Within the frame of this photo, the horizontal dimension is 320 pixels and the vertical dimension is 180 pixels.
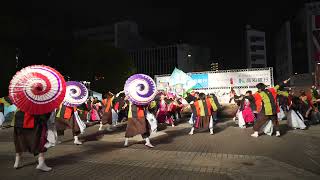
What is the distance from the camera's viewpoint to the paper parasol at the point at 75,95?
1072 centimetres

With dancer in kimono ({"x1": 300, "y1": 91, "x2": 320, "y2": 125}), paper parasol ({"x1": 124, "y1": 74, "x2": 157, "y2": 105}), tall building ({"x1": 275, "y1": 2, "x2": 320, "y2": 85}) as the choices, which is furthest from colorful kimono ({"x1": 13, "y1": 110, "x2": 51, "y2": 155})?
tall building ({"x1": 275, "y1": 2, "x2": 320, "y2": 85})

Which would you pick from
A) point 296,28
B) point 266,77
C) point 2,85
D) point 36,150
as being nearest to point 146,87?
point 36,150

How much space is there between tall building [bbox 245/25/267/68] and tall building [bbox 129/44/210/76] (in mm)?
21537

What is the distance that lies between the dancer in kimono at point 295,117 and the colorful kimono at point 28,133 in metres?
10.1

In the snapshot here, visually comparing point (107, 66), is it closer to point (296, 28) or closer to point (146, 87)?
point (146, 87)

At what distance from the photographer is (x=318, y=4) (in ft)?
224

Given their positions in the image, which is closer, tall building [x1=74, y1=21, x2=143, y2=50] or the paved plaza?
the paved plaza

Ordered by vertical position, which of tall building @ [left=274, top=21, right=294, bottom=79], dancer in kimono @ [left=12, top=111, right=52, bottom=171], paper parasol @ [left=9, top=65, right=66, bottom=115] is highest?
tall building @ [left=274, top=21, right=294, bottom=79]

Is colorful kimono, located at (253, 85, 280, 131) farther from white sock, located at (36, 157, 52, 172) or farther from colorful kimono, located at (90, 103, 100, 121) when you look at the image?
colorful kimono, located at (90, 103, 100, 121)

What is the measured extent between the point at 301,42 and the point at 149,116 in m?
68.1

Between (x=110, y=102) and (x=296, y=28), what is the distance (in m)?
72.0

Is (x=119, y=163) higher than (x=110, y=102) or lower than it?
lower

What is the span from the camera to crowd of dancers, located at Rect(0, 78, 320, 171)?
7.05 m

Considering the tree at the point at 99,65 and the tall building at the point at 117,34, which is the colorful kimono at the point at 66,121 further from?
the tall building at the point at 117,34
